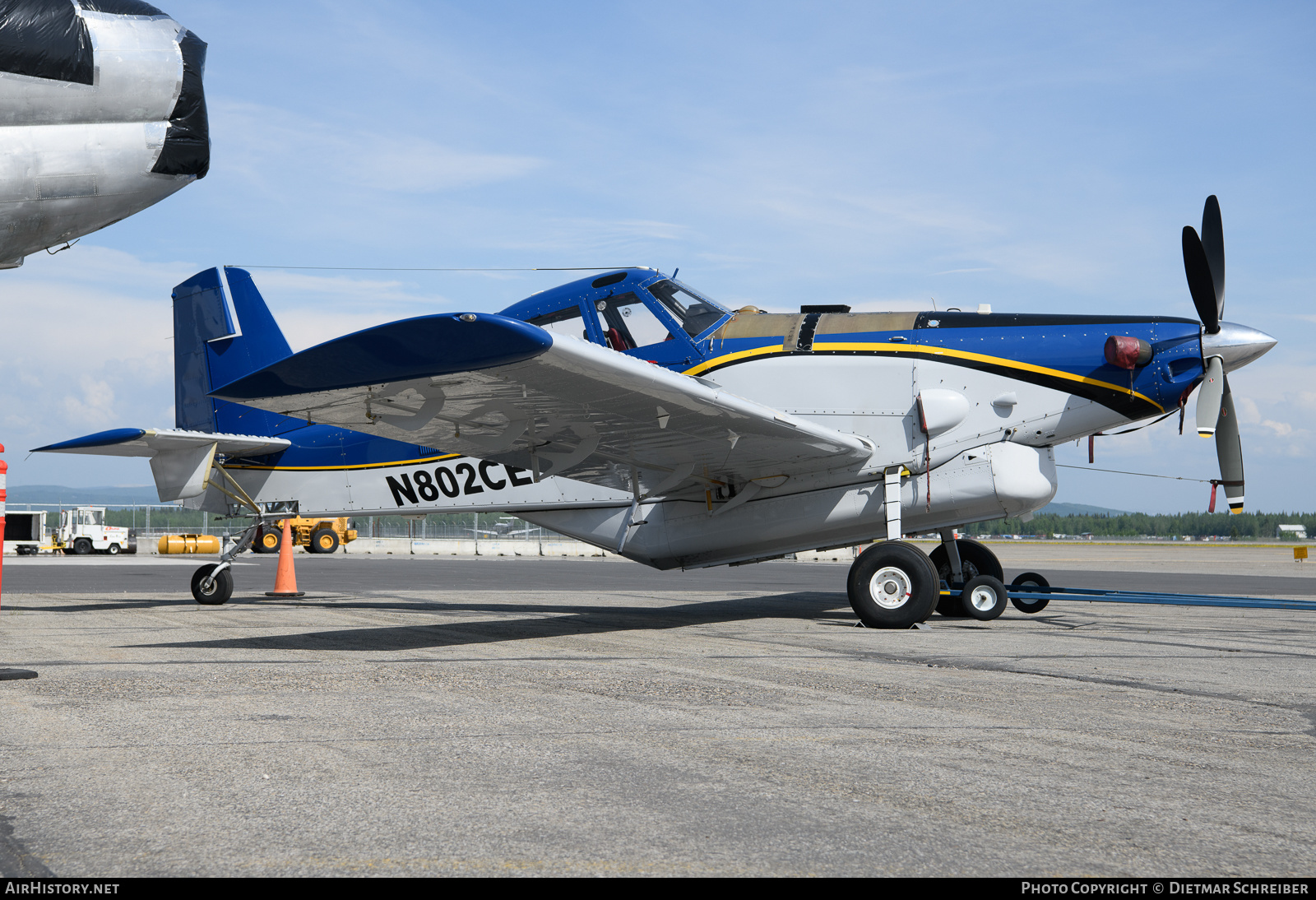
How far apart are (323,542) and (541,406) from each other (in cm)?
3563

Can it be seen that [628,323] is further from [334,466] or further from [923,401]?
[334,466]

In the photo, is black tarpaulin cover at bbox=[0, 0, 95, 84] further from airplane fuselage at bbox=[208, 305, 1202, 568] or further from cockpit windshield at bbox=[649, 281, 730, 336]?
cockpit windshield at bbox=[649, 281, 730, 336]

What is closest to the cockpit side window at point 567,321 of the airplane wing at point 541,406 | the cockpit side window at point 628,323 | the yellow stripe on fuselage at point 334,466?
the cockpit side window at point 628,323

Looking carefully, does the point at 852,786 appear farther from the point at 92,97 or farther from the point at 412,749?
the point at 92,97

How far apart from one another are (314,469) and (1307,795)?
34.9ft

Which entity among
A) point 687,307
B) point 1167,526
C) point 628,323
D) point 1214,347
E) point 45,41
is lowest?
point 1167,526

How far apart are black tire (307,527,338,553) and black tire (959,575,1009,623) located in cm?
3463

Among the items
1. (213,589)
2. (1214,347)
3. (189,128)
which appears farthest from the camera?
(213,589)

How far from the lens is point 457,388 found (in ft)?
21.9

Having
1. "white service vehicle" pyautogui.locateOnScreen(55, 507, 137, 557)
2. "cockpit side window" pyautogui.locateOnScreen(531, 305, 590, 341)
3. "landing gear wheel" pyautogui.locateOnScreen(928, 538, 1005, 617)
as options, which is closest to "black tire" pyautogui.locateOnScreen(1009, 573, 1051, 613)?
"landing gear wheel" pyautogui.locateOnScreen(928, 538, 1005, 617)

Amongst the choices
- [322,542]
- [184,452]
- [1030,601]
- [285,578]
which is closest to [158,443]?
[184,452]

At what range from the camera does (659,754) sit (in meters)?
3.79
